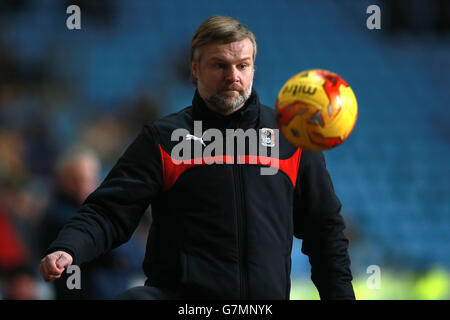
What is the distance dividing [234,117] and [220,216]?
0.45m

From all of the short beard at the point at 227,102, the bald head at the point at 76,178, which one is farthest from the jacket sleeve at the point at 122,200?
the bald head at the point at 76,178

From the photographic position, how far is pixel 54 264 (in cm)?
239

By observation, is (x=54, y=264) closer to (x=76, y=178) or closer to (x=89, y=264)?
(x=89, y=264)

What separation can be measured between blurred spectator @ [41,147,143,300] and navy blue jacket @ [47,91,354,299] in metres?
1.91

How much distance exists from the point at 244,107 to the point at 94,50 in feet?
24.0

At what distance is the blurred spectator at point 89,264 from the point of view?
14.8 feet

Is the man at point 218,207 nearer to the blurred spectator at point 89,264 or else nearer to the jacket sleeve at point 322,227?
the jacket sleeve at point 322,227

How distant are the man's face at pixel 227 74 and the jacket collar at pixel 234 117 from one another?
3 centimetres

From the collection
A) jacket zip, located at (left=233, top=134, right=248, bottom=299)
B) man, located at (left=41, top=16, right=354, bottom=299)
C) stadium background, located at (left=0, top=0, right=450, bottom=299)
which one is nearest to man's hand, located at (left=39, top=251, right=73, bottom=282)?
man, located at (left=41, top=16, right=354, bottom=299)

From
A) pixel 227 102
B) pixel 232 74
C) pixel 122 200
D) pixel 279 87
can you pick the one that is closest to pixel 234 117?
pixel 227 102

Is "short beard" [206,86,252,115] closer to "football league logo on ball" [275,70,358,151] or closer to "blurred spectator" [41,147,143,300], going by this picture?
"football league logo on ball" [275,70,358,151]

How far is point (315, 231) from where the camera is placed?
286 cm

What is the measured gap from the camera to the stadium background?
8480 mm
